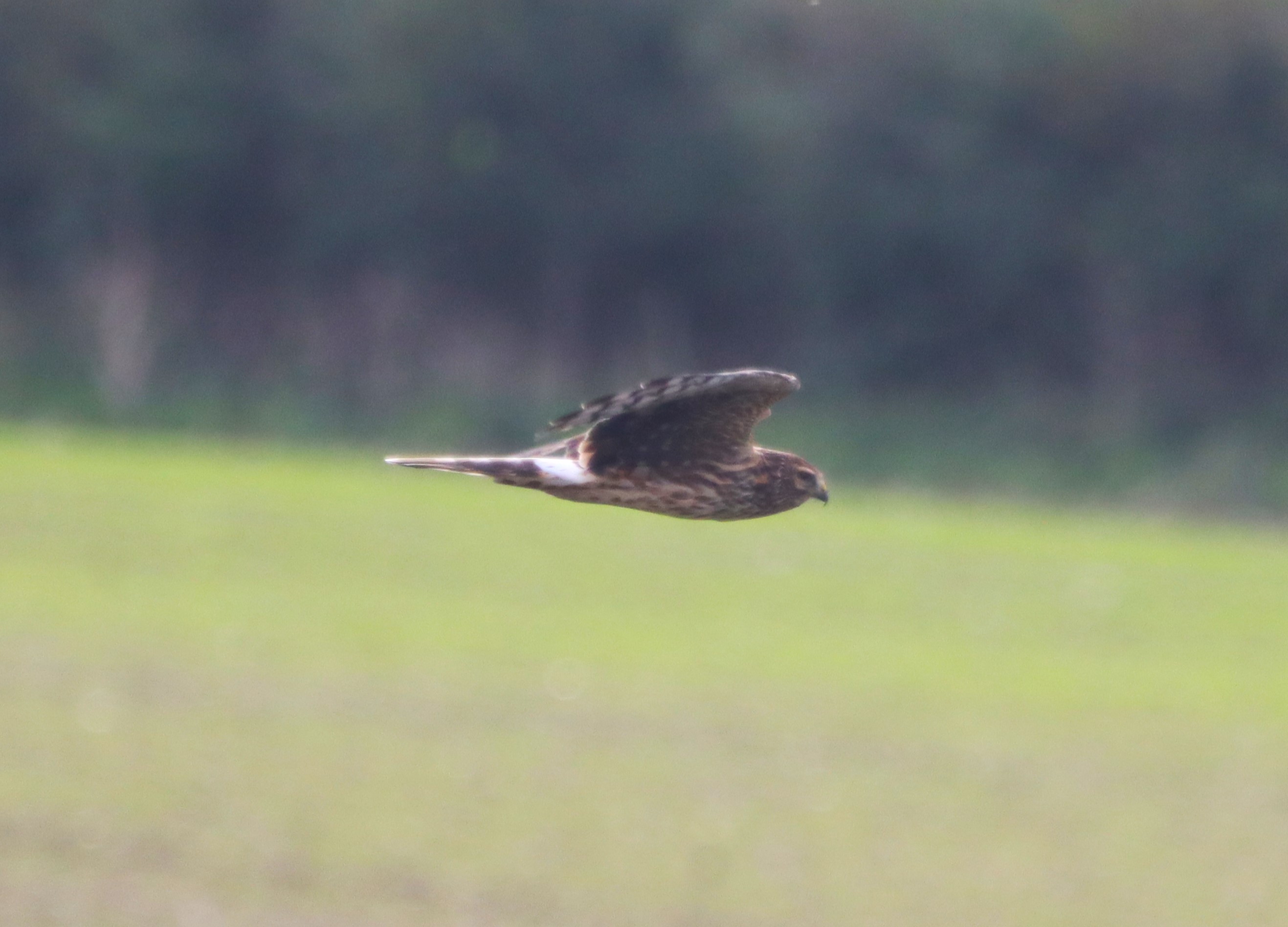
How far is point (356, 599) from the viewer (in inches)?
859

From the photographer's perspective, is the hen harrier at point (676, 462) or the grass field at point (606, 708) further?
the grass field at point (606, 708)

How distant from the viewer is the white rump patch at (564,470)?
3.52 metres

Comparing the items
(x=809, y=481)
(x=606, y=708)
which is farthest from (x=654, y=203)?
(x=809, y=481)

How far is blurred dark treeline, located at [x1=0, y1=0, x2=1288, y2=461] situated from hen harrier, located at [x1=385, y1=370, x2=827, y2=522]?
13.1 m

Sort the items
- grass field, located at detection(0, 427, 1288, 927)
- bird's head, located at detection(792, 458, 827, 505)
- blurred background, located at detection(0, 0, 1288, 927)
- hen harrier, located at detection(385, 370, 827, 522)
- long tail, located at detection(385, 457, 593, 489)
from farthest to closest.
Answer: blurred background, located at detection(0, 0, 1288, 927) → grass field, located at detection(0, 427, 1288, 927) → bird's head, located at detection(792, 458, 827, 505) → hen harrier, located at detection(385, 370, 827, 522) → long tail, located at detection(385, 457, 593, 489)

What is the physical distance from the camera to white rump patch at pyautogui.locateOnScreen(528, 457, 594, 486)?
11.6 ft

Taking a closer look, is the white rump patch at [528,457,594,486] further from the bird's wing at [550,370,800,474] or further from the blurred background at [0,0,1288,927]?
the blurred background at [0,0,1288,927]

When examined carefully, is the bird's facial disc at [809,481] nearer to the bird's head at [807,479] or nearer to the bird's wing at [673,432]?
the bird's head at [807,479]

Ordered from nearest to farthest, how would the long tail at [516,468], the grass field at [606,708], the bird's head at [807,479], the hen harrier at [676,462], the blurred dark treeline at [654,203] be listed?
the long tail at [516,468], the hen harrier at [676,462], the bird's head at [807,479], the grass field at [606,708], the blurred dark treeline at [654,203]

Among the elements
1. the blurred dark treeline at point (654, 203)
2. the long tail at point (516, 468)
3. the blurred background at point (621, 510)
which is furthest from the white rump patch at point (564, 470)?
the blurred dark treeline at point (654, 203)

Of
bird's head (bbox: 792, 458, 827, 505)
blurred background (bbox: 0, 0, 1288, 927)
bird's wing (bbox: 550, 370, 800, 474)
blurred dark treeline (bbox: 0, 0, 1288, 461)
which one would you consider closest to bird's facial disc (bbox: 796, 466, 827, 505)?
bird's head (bbox: 792, 458, 827, 505)

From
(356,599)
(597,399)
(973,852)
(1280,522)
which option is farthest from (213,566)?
(597,399)

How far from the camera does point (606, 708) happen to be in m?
17.2

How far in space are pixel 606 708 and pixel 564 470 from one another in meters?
13.8
